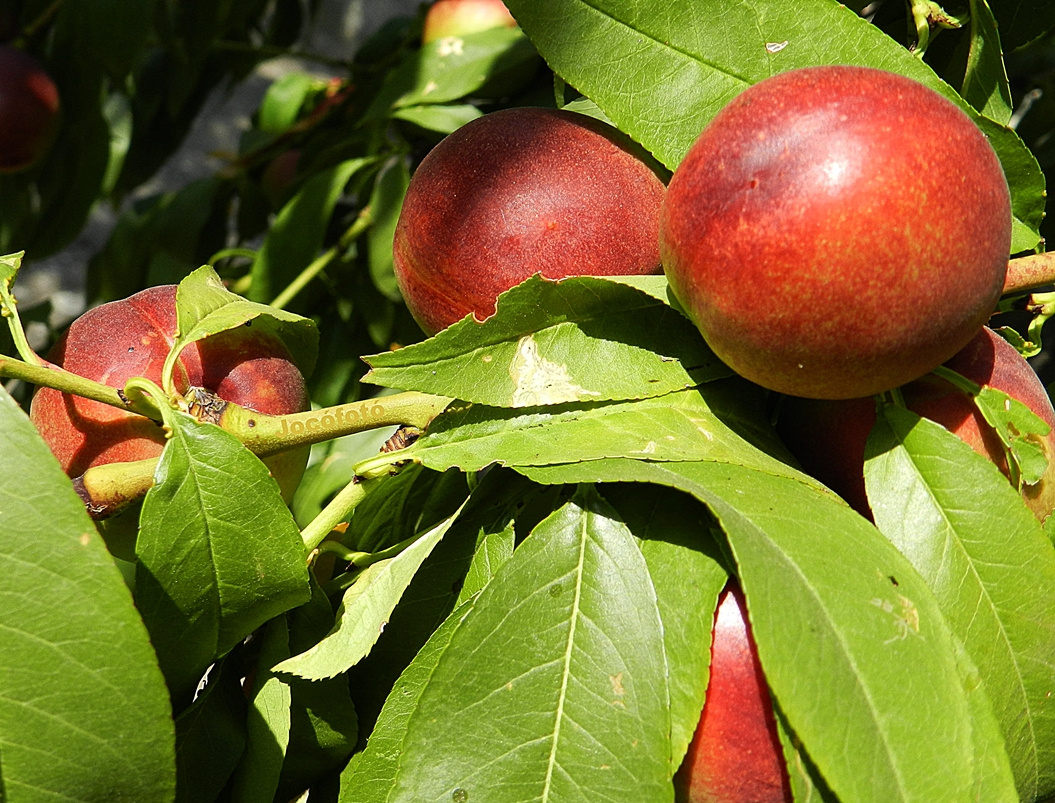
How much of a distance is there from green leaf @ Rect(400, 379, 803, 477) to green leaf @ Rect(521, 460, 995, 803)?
0.09 ft

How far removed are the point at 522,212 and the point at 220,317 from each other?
23 cm

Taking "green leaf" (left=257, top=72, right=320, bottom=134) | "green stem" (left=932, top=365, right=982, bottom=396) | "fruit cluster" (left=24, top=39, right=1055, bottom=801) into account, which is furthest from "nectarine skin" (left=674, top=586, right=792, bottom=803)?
"green leaf" (left=257, top=72, right=320, bottom=134)

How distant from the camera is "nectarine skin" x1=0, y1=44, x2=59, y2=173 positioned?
1708 mm

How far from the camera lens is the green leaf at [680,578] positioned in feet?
1.94

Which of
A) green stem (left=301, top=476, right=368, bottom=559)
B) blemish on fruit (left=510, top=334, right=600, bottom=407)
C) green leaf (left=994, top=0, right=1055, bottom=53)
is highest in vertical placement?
green leaf (left=994, top=0, right=1055, bottom=53)

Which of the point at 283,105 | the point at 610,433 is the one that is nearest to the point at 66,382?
the point at 610,433

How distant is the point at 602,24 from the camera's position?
28.3 inches

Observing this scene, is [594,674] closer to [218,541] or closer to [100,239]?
[218,541]

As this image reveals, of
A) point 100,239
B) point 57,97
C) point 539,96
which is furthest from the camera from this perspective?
point 100,239

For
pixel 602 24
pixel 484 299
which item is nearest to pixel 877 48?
pixel 602 24

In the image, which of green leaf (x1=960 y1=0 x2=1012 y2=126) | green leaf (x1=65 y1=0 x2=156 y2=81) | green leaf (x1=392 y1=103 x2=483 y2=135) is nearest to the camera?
green leaf (x1=960 y1=0 x2=1012 y2=126)

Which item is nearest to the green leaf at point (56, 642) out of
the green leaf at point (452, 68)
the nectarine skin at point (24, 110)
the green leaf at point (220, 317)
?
the green leaf at point (220, 317)

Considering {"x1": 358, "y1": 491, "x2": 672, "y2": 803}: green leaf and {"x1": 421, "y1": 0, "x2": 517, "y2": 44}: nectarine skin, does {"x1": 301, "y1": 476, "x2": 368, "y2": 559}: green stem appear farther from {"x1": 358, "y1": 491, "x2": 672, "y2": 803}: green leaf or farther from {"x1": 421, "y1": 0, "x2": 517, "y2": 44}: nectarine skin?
{"x1": 421, "y1": 0, "x2": 517, "y2": 44}: nectarine skin

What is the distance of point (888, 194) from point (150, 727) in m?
0.51
